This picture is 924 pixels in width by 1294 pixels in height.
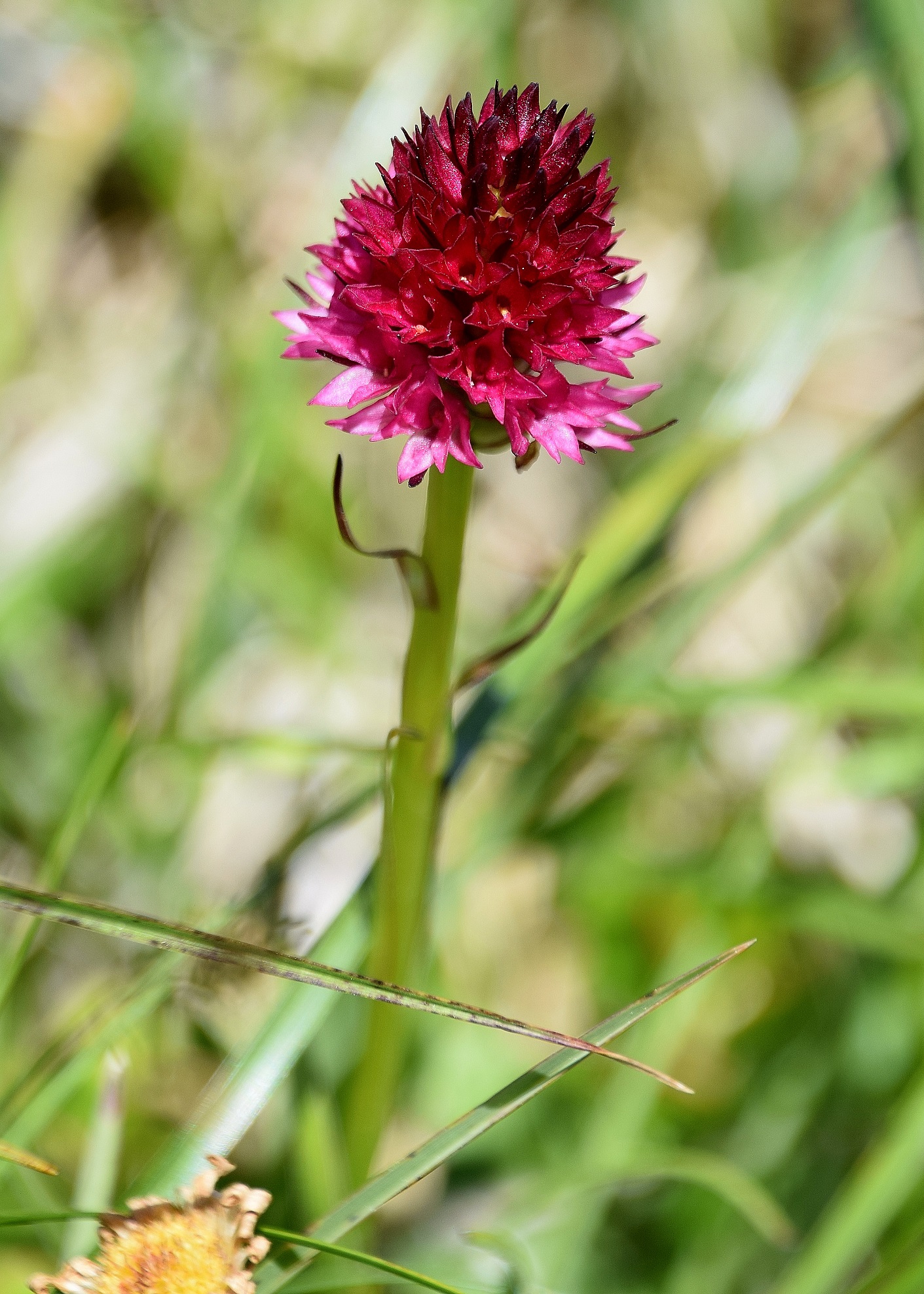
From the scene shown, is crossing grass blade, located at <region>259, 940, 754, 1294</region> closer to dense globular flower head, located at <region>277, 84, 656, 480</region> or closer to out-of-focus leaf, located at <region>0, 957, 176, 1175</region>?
out-of-focus leaf, located at <region>0, 957, 176, 1175</region>

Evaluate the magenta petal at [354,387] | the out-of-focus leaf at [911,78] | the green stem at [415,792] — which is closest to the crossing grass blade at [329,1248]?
the green stem at [415,792]

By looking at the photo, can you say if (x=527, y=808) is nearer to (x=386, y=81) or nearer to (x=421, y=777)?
(x=421, y=777)

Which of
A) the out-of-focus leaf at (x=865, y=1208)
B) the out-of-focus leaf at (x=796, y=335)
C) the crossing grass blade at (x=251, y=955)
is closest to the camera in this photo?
the crossing grass blade at (x=251, y=955)

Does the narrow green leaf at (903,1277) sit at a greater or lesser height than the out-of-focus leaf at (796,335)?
lesser

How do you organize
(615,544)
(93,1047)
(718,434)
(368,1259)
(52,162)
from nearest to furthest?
(368,1259), (93,1047), (615,544), (718,434), (52,162)

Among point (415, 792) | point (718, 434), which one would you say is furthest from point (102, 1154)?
point (718, 434)

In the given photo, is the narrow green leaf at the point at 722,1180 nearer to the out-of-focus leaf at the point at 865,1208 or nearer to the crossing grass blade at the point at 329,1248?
the out-of-focus leaf at the point at 865,1208

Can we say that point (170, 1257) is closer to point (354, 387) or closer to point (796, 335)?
point (354, 387)
